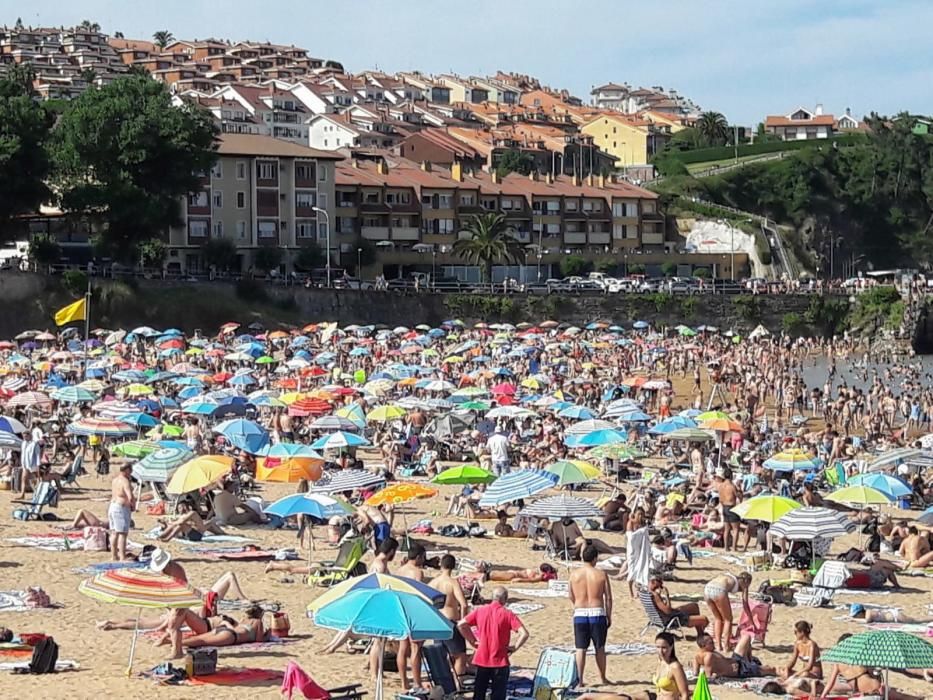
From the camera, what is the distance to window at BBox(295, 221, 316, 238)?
66312 mm

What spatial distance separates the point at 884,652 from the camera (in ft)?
33.2

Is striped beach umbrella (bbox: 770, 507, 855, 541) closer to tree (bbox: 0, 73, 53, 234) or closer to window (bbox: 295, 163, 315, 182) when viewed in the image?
tree (bbox: 0, 73, 53, 234)

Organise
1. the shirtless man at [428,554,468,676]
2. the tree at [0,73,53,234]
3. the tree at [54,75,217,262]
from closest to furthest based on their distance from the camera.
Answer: the shirtless man at [428,554,468,676], the tree at [0,73,53,234], the tree at [54,75,217,262]

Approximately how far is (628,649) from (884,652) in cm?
367

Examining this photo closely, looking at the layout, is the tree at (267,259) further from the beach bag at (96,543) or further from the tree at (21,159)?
the beach bag at (96,543)

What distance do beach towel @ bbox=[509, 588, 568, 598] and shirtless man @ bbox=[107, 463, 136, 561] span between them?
397cm

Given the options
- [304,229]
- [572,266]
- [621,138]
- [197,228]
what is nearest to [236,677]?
[197,228]

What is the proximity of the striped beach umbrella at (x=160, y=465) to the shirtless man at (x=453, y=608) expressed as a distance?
7.22m

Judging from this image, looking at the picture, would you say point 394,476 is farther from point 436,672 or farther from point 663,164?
point 663,164

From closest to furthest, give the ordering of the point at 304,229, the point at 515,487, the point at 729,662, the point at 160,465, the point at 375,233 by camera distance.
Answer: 1. the point at 729,662
2. the point at 515,487
3. the point at 160,465
4. the point at 304,229
5. the point at 375,233

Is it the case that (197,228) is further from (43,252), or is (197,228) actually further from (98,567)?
(98,567)

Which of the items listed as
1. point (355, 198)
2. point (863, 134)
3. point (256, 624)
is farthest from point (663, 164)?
point (256, 624)

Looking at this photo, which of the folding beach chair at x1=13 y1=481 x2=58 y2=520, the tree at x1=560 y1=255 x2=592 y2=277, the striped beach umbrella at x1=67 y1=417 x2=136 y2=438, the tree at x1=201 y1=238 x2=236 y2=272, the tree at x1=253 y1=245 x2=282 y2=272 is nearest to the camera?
the folding beach chair at x1=13 y1=481 x2=58 y2=520

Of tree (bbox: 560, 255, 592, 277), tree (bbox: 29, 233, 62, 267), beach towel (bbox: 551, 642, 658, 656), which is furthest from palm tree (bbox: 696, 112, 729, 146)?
beach towel (bbox: 551, 642, 658, 656)
